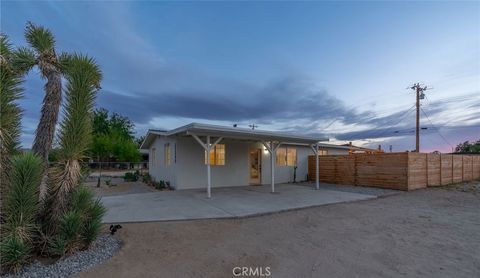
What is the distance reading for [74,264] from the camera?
10.7 feet

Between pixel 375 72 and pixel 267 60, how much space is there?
16.8 feet

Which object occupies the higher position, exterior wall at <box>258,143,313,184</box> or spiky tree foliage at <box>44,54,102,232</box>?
spiky tree foliage at <box>44,54,102,232</box>

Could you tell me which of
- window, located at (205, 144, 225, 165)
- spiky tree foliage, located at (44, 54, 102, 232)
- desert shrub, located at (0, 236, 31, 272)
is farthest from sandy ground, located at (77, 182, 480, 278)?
window, located at (205, 144, 225, 165)

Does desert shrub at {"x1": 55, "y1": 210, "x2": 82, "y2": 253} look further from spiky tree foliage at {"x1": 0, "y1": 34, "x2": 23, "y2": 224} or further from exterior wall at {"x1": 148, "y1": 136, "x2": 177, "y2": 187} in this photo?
exterior wall at {"x1": 148, "y1": 136, "x2": 177, "y2": 187}

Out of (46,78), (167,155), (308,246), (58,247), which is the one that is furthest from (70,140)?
(167,155)

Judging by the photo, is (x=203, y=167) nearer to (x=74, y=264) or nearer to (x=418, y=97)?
(x=74, y=264)

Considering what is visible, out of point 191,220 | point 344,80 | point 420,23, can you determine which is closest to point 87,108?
point 191,220

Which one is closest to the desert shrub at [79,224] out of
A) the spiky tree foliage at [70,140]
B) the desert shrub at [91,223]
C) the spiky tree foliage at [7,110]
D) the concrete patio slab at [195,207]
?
the desert shrub at [91,223]

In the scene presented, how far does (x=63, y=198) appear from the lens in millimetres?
3523

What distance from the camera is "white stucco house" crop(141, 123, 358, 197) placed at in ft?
30.5

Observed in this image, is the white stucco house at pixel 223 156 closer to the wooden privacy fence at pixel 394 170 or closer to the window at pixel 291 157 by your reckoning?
the window at pixel 291 157

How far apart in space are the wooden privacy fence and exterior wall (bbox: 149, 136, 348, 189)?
82.2 inches

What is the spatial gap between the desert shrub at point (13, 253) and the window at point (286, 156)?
40.5 ft

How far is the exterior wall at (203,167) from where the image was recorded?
1083 cm
